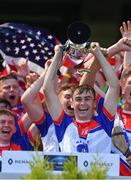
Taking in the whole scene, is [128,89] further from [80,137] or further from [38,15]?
[38,15]

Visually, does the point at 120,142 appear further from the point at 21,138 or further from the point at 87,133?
the point at 21,138

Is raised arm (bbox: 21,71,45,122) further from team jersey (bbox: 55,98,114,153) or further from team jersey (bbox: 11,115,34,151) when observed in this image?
team jersey (bbox: 55,98,114,153)

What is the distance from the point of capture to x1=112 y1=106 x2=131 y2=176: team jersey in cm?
825

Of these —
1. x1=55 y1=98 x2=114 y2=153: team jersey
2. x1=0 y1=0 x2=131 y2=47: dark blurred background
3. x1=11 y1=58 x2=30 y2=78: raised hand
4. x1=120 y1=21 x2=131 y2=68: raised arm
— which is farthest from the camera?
x1=0 y1=0 x2=131 y2=47: dark blurred background

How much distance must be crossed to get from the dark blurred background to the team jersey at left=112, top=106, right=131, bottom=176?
29.7 feet

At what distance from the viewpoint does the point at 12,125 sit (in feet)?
28.4

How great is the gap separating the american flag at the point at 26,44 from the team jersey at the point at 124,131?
244 centimetres

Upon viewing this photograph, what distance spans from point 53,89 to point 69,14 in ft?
34.7

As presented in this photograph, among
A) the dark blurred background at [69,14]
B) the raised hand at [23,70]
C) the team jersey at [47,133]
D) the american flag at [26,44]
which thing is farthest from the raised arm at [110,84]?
the dark blurred background at [69,14]

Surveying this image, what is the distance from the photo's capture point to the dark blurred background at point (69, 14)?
1816 centimetres

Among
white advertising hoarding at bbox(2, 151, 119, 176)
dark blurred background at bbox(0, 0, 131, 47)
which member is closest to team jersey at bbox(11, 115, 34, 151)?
white advertising hoarding at bbox(2, 151, 119, 176)

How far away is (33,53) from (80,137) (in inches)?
121

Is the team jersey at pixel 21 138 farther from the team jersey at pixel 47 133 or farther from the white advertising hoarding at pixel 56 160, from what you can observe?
the white advertising hoarding at pixel 56 160

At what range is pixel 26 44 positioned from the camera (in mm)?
11297
